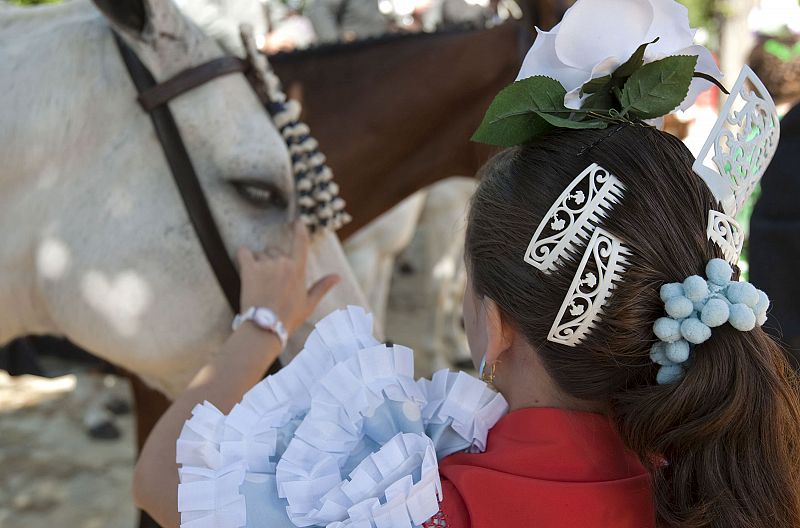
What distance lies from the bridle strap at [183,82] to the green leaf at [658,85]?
0.90m

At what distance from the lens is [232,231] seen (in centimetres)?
151

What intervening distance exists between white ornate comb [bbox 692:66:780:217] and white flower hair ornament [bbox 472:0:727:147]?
7 centimetres

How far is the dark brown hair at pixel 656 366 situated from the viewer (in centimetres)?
82

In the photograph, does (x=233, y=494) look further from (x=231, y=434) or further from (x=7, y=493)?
(x=7, y=493)

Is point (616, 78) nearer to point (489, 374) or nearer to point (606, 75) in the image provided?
point (606, 75)

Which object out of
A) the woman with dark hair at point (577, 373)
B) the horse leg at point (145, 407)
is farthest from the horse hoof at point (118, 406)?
the woman with dark hair at point (577, 373)

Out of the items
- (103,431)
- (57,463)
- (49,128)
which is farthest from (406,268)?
(49,128)

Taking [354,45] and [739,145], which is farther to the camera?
[354,45]

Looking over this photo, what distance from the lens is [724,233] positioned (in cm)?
88

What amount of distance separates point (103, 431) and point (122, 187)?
266 cm

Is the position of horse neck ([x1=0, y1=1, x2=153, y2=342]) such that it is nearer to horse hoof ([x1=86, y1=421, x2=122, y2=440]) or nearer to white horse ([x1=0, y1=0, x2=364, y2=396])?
white horse ([x1=0, y1=0, x2=364, y2=396])

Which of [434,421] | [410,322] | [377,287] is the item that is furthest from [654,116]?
Result: [410,322]

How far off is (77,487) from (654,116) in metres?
3.19

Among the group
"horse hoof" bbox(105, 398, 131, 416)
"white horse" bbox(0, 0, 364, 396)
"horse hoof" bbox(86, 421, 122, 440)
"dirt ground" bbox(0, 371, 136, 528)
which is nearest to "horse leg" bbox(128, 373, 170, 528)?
"white horse" bbox(0, 0, 364, 396)
